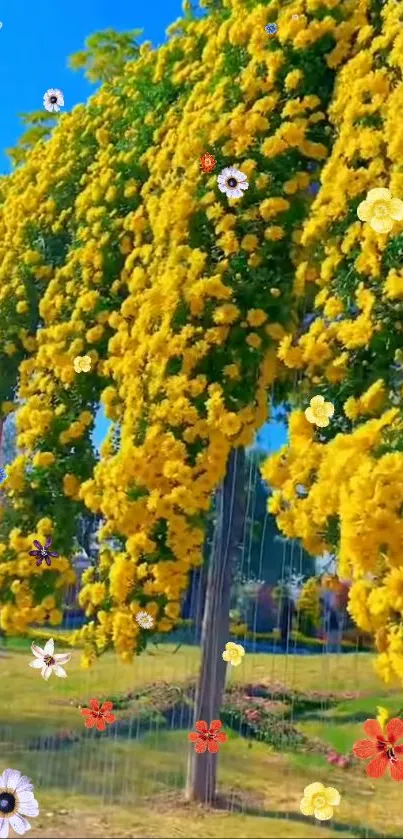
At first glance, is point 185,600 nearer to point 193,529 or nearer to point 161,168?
point 193,529

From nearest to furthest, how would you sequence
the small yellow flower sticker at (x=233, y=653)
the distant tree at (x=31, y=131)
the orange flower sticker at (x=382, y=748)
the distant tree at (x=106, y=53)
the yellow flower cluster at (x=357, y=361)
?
the yellow flower cluster at (x=357, y=361)
the orange flower sticker at (x=382, y=748)
the small yellow flower sticker at (x=233, y=653)
the distant tree at (x=106, y=53)
the distant tree at (x=31, y=131)

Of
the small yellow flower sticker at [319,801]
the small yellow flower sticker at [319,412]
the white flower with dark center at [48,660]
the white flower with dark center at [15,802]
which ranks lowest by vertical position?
the white flower with dark center at [15,802]

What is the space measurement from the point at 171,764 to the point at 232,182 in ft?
3.77

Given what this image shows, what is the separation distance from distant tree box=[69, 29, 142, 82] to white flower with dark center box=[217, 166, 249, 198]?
1.59 feet

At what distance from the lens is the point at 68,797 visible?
1.91m

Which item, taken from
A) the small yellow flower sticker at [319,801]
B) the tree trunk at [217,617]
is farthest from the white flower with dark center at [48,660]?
the small yellow flower sticker at [319,801]

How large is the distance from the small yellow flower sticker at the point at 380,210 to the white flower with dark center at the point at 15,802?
1289mm

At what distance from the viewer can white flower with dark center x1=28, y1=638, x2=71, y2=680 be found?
1.93m

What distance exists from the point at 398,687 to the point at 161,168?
1.16 meters

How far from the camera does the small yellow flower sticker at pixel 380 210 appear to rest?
1.64 meters

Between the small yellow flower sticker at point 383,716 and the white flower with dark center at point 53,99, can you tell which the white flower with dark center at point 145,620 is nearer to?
the small yellow flower sticker at point 383,716

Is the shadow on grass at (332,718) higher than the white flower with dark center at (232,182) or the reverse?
the reverse

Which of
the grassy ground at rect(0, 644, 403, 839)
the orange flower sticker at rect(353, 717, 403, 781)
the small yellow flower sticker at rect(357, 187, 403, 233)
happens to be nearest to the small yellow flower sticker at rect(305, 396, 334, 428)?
the small yellow flower sticker at rect(357, 187, 403, 233)

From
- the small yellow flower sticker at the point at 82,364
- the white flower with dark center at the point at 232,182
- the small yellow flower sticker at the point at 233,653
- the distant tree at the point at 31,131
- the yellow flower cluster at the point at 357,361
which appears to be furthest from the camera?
the distant tree at the point at 31,131
